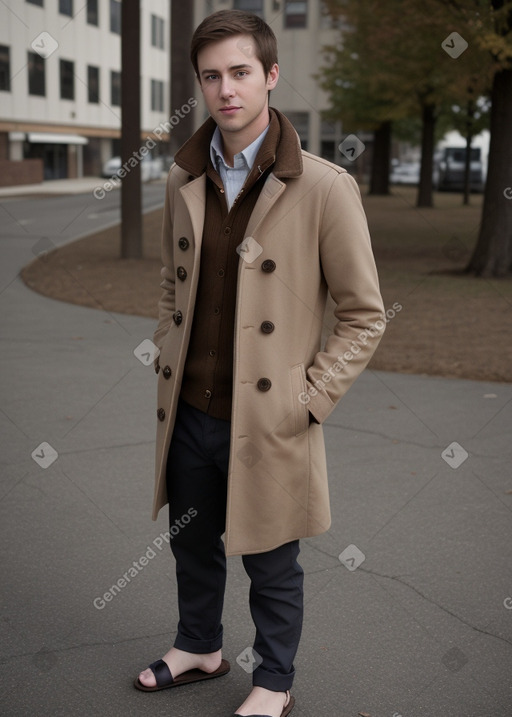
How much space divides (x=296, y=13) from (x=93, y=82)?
510 inches

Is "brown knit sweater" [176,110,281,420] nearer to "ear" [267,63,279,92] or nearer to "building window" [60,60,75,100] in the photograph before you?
"ear" [267,63,279,92]

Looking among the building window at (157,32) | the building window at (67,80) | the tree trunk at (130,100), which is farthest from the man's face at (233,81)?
the building window at (157,32)

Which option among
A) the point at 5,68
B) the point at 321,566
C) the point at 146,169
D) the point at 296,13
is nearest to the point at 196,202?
the point at 321,566

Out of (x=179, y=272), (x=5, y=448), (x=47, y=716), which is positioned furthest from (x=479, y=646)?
(x=5, y=448)

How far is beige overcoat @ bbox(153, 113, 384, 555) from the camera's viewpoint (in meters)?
2.79

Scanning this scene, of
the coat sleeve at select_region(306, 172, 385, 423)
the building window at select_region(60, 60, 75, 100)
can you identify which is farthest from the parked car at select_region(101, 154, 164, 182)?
the coat sleeve at select_region(306, 172, 385, 423)

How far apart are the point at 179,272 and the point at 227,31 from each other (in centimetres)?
73

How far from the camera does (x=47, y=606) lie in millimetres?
3836

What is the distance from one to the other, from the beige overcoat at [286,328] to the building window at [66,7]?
1848 inches

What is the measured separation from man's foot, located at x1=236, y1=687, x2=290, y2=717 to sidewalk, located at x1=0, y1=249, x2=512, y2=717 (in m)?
0.13

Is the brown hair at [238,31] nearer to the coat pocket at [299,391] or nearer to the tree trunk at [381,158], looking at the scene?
the coat pocket at [299,391]

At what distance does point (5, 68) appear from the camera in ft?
141

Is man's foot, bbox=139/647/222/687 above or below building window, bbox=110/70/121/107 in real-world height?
below

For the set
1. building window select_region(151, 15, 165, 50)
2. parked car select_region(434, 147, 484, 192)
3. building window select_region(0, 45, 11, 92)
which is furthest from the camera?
building window select_region(151, 15, 165, 50)
